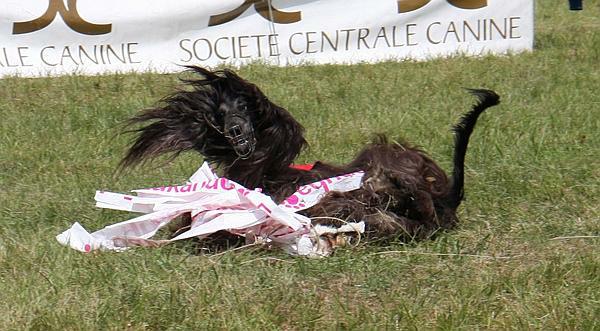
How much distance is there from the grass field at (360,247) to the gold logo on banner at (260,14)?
2.26ft

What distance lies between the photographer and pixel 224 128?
434cm

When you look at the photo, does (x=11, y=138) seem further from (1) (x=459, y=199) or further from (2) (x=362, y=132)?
(1) (x=459, y=199)

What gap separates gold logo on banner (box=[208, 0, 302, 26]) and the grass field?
690 mm

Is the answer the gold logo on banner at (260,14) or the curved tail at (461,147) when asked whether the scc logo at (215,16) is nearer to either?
the gold logo on banner at (260,14)

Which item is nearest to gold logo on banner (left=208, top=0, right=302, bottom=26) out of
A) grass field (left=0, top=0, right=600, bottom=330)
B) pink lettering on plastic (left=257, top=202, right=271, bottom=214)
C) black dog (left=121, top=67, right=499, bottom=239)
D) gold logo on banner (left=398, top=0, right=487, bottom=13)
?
grass field (left=0, top=0, right=600, bottom=330)

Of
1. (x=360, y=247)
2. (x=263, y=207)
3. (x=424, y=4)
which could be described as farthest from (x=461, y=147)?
(x=424, y=4)

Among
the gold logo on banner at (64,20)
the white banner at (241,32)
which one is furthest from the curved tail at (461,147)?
the gold logo on banner at (64,20)

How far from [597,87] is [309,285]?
4447 mm

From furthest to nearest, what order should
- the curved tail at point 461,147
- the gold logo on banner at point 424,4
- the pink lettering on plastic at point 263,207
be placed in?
the gold logo on banner at point 424,4 → the curved tail at point 461,147 → the pink lettering on plastic at point 263,207

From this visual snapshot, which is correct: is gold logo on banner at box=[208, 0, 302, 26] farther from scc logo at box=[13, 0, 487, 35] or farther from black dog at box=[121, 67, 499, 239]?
black dog at box=[121, 67, 499, 239]

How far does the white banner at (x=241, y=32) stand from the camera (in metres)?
8.79

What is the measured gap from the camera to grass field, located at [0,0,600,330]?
12.1ft

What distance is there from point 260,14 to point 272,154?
15.6ft

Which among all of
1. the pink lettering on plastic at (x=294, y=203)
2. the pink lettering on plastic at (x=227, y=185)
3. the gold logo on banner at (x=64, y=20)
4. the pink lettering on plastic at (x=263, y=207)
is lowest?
the gold logo on banner at (x=64, y=20)
